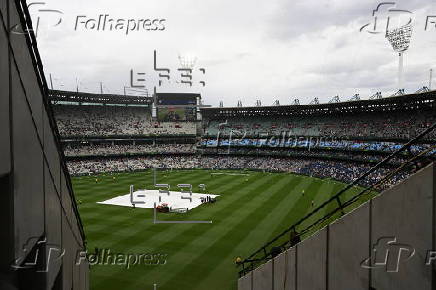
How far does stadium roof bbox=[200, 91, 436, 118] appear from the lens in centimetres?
5291

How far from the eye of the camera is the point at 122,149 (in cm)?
8350

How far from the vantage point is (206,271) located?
821 inches

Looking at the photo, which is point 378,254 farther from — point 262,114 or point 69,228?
point 262,114

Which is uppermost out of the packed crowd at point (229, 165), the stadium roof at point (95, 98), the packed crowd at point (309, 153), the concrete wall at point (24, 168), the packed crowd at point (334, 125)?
the stadium roof at point (95, 98)

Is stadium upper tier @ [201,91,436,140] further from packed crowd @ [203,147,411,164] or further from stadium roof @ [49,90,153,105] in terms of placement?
stadium roof @ [49,90,153,105]

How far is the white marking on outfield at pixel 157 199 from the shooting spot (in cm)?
3816

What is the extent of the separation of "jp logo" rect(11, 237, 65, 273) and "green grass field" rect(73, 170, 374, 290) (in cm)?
1588

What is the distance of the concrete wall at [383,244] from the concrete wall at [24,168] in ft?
15.3

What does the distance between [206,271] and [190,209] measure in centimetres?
1559

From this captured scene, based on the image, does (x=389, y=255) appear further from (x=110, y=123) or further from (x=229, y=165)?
(x=110, y=123)

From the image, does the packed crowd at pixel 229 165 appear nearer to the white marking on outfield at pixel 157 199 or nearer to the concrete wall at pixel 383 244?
the white marking on outfield at pixel 157 199

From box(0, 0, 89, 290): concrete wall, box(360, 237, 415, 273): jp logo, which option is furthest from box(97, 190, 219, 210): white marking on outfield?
box(360, 237, 415, 273): jp logo

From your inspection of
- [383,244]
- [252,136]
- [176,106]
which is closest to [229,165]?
[252,136]

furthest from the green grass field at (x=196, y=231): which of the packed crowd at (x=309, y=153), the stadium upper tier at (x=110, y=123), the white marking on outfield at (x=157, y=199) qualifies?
the stadium upper tier at (x=110, y=123)
